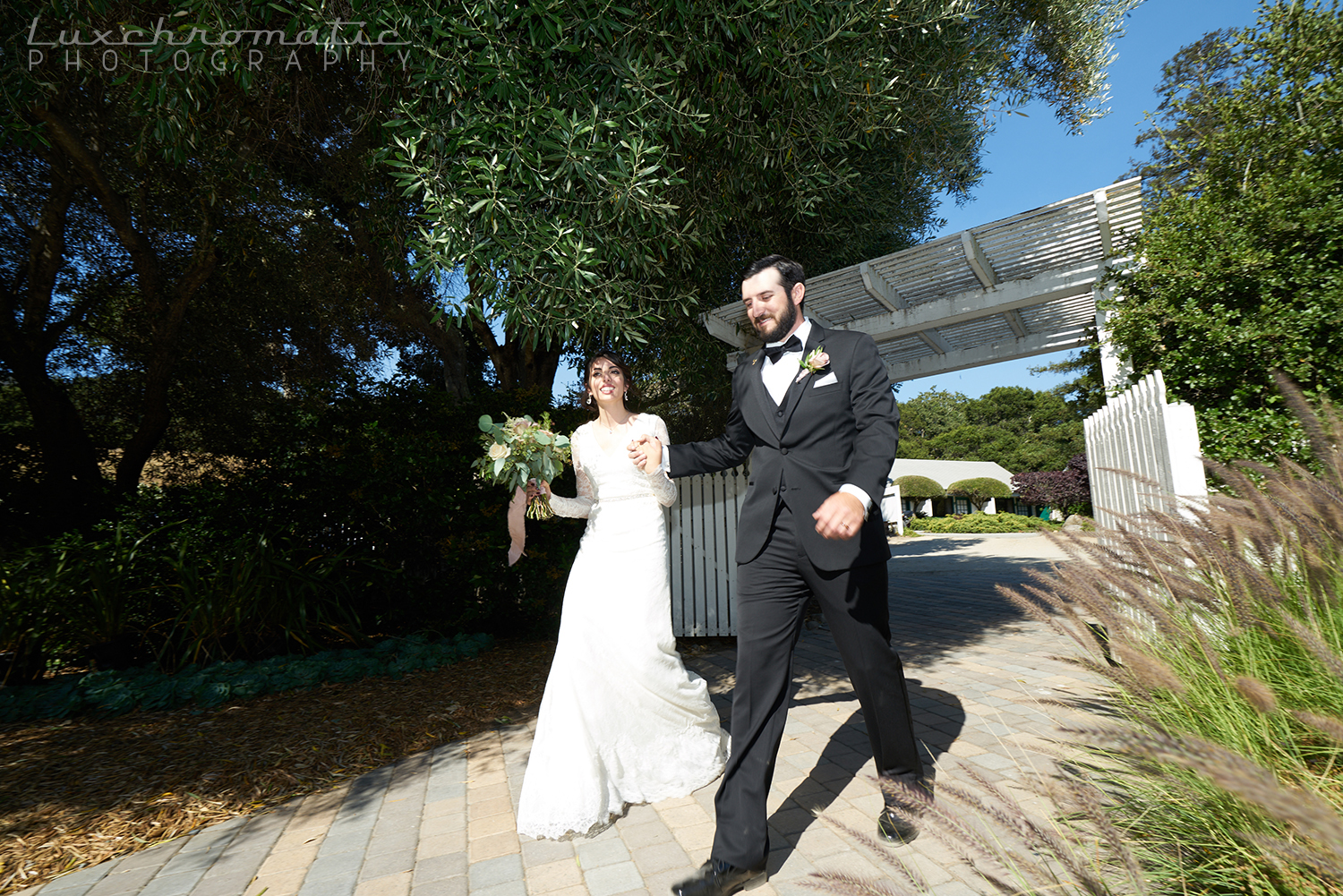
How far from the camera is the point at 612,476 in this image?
3736 mm

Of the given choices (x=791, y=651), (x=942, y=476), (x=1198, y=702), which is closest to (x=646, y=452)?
(x=791, y=651)

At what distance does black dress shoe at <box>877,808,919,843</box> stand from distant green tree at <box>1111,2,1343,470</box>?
3636 millimetres

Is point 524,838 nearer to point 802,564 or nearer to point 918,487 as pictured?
point 802,564

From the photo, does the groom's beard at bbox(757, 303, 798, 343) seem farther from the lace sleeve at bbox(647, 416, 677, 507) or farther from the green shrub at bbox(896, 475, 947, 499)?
the green shrub at bbox(896, 475, 947, 499)

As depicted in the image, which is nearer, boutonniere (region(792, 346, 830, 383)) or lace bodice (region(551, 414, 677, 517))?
boutonniere (region(792, 346, 830, 383))

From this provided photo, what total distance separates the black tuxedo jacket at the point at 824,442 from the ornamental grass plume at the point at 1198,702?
27.2 inches

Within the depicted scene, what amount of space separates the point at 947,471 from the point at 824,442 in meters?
46.2

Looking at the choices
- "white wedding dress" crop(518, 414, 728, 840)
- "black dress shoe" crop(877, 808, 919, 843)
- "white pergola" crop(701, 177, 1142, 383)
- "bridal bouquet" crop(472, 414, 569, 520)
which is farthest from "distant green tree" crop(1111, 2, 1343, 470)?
"bridal bouquet" crop(472, 414, 569, 520)

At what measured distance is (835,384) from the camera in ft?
9.18

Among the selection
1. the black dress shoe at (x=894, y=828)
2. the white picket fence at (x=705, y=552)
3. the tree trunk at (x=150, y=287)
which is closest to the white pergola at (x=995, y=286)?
the white picket fence at (x=705, y=552)

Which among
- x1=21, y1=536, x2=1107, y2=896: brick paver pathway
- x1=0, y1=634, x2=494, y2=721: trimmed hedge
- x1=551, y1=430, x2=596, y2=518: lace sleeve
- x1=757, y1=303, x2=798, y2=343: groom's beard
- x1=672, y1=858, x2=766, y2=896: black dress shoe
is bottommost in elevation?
x1=21, y1=536, x2=1107, y2=896: brick paver pathway

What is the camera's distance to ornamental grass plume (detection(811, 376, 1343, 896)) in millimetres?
1270

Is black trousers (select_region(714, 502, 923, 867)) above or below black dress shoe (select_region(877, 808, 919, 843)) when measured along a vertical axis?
above

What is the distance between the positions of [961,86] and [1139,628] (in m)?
6.39
